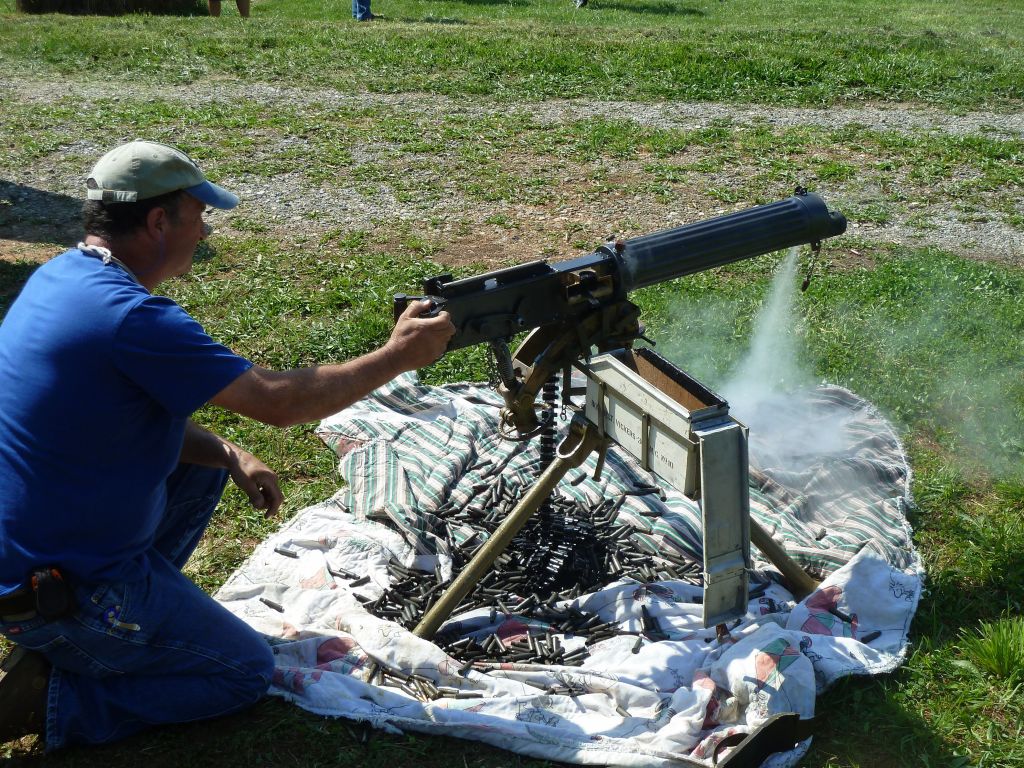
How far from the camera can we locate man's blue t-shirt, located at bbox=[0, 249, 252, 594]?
2916 millimetres

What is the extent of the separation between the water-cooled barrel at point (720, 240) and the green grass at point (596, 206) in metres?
1.63

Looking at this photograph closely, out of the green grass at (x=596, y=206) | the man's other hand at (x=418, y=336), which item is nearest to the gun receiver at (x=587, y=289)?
the man's other hand at (x=418, y=336)

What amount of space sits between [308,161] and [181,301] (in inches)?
142

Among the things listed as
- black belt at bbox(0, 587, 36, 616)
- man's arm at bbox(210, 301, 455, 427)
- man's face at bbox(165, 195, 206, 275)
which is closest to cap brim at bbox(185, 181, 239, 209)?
man's face at bbox(165, 195, 206, 275)

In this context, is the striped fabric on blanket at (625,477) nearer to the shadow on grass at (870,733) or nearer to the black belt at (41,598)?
the shadow on grass at (870,733)

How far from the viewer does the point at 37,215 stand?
870 cm

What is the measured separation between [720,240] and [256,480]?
205cm

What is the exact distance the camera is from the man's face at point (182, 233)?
3.24 metres

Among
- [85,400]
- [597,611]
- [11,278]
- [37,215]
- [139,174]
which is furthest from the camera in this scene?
[37,215]

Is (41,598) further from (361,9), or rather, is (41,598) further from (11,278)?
(361,9)

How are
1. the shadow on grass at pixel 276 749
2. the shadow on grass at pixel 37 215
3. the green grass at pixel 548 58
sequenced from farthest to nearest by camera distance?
the green grass at pixel 548 58 → the shadow on grass at pixel 37 215 → the shadow on grass at pixel 276 749

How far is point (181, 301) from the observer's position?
7.00 meters

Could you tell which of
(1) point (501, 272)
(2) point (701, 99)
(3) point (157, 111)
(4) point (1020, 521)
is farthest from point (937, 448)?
(3) point (157, 111)

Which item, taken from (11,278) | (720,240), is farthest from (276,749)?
(11,278)
